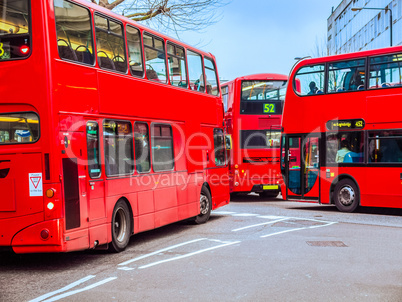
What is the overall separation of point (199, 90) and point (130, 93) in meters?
4.08

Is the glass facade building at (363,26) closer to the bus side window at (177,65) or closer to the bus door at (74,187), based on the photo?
the bus side window at (177,65)

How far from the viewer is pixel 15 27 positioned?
8.93 metres

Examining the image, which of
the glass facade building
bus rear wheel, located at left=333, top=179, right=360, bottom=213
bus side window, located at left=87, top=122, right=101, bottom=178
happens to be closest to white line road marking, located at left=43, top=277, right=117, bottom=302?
bus side window, located at left=87, top=122, right=101, bottom=178

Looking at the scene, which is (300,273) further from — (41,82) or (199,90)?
(199,90)

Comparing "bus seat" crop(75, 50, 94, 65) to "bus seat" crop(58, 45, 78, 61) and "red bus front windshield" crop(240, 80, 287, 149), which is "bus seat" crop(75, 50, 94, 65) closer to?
"bus seat" crop(58, 45, 78, 61)

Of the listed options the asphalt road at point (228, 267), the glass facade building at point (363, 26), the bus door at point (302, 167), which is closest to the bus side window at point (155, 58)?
the asphalt road at point (228, 267)

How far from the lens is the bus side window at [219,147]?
54.2 ft

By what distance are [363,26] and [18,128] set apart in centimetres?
5445

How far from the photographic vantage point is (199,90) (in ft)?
50.0

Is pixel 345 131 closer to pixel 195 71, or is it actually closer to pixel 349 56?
pixel 349 56

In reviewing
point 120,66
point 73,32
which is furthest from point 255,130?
point 73,32

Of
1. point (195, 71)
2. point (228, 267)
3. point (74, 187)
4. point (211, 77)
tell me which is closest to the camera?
point (228, 267)

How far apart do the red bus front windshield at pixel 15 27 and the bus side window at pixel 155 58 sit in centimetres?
360

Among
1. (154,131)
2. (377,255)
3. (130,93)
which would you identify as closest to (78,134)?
(130,93)
